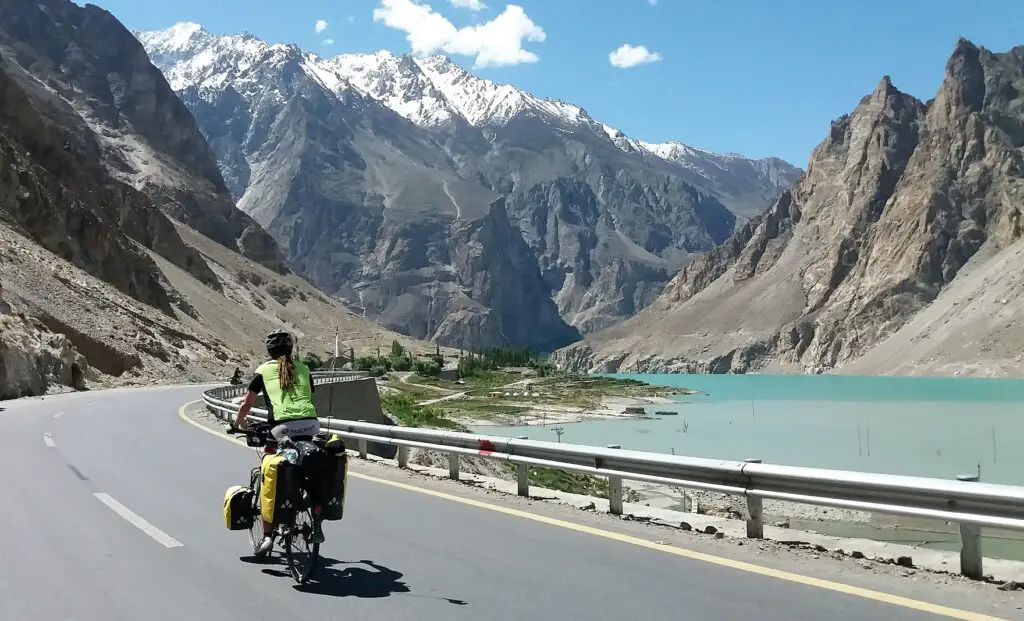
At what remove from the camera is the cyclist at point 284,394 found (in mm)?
7723

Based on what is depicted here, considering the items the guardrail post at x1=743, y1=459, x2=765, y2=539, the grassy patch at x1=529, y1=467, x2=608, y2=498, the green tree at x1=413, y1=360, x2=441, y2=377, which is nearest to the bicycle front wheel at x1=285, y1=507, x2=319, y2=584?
the guardrail post at x1=743, y1=459, x2=765, y2=539

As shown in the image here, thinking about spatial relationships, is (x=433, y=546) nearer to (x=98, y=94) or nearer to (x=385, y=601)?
(x=385, y=601)

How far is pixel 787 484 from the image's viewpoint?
8.84m

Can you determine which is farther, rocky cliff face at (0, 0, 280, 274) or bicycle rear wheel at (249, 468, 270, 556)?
rocky cliff face at (0, 0, 280, 274)

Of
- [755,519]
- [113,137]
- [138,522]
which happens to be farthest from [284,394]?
[113,137]

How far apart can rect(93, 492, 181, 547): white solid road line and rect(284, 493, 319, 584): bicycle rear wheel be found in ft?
7.01

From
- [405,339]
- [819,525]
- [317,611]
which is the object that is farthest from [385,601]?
[405,339]

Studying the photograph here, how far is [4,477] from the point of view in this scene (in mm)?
14406

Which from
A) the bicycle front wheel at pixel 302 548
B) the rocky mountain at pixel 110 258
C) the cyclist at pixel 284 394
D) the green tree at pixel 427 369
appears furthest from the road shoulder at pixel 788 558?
the green tree at pixel 427 369

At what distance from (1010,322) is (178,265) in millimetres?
130597

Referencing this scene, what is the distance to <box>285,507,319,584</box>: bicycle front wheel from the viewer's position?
293 inches

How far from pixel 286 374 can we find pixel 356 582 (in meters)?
1.85

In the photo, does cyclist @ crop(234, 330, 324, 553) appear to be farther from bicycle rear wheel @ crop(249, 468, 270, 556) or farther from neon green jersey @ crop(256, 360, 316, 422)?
bicycle rear wheel @ crop(249, 468, 270, 556)

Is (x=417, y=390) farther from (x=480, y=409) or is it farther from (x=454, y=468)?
(x=454, y=468)
